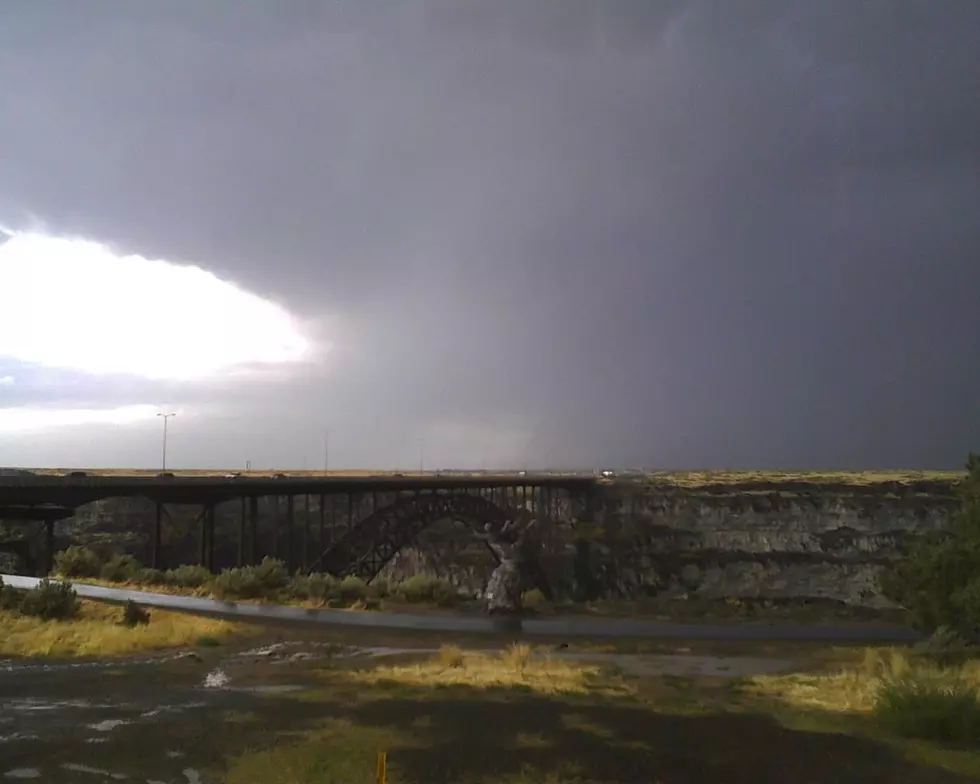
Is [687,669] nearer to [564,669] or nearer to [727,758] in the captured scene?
[564,669]

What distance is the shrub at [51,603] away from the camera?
85.6 ft

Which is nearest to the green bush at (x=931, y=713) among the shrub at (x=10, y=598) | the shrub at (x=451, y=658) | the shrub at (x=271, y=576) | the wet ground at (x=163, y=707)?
the wet ground at (x=163, y=707)

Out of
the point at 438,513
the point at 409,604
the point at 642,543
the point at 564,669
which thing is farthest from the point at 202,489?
the point at 642,543

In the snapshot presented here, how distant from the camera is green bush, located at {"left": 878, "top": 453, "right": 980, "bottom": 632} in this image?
21.8 m

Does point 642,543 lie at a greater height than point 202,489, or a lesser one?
lesser

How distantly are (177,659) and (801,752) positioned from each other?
1476 centimetres

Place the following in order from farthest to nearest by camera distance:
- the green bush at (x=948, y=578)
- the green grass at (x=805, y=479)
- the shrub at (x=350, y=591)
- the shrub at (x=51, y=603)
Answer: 1. the green grass at (x=805, y=479)
2. the shrub at (x=350, y=591)
3. the shrub at (x=51, y=603)
4. the green bush at (x=948, y=578)

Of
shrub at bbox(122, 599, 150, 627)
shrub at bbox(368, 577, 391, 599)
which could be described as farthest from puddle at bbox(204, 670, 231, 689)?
shrub at bbox(368, 577, 391, 599)

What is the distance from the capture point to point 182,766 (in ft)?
36.6

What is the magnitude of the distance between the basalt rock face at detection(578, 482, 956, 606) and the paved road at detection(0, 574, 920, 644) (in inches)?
1433

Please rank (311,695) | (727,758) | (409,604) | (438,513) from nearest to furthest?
(727,758) → (311,695) → (409,604) → (438,513)

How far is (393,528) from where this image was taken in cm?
6875

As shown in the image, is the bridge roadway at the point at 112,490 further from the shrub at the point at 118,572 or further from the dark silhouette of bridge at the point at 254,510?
the shrub at the point at 118,572

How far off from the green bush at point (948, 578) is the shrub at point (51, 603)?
81.7 ft
